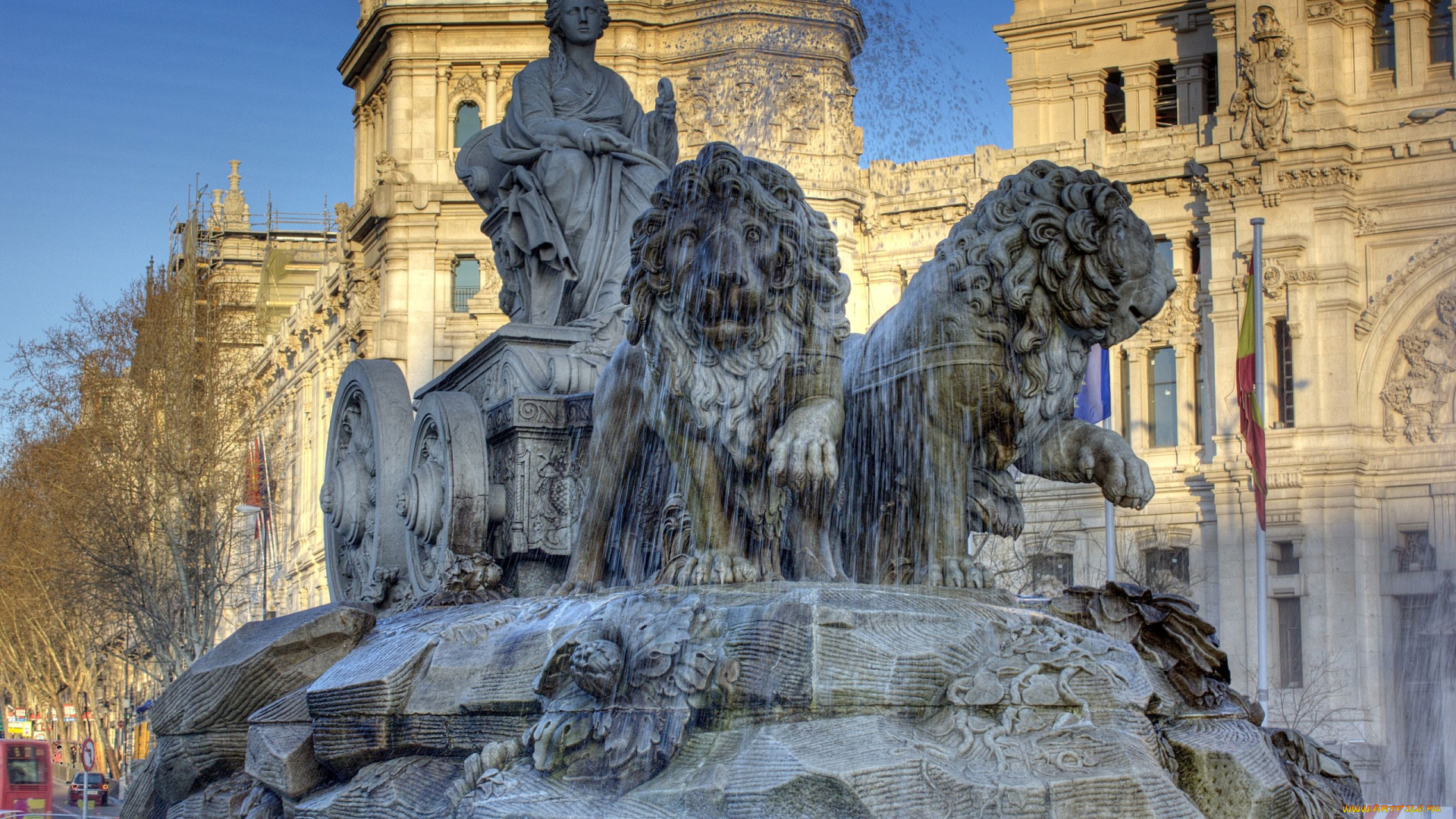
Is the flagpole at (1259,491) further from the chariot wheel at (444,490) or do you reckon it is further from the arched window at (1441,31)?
the chariot wheel at (444,490)

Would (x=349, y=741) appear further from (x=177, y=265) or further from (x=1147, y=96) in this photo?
(x=1147, y=96)

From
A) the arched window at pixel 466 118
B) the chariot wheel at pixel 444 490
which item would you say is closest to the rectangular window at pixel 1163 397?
the arched window at pixel 466 118

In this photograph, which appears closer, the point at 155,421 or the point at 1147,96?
the point at 155,421

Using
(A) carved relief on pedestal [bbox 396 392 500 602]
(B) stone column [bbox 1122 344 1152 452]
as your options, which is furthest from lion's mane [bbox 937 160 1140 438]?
(B) stone column [bbox 1122 344 1152 452]

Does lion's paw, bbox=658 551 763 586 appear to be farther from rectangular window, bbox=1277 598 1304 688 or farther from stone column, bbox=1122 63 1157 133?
stone column, bbox=1122 63 1157 133

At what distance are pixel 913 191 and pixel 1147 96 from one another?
26.9 feet

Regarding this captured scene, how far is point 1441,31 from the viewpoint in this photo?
4284 centimetres

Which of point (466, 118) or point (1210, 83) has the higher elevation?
point (466, 118)

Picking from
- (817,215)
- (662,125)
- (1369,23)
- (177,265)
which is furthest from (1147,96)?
(817,215)

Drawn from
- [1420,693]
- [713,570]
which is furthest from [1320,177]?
[713,570]

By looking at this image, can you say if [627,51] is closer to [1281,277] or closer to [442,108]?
[442,108]

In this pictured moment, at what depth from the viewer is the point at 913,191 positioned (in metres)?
43.9

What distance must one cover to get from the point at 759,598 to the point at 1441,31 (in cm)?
4222

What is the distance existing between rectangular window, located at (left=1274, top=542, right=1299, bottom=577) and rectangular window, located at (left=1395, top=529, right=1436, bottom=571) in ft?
7.36
